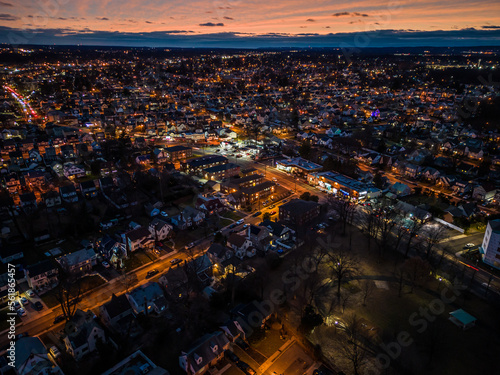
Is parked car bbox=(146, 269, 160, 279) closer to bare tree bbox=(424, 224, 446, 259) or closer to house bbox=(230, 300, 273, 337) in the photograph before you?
house bbox=(230, 300, 273, 337)

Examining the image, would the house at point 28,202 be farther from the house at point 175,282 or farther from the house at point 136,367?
the house at point 136,367

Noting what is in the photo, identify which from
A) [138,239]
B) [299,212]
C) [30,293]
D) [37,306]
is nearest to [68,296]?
[37,306]

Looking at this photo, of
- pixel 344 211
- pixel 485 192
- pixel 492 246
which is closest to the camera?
pixel 492 246

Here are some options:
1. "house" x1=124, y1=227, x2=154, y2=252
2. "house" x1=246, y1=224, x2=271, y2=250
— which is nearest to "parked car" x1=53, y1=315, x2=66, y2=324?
"house" x1=124, y1=227, x2=154, y2=252

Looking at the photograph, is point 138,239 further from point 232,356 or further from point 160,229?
point 232,356

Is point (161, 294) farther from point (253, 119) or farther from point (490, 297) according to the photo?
point (253, 119)

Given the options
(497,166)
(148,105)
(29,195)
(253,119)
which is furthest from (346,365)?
(148,105)
